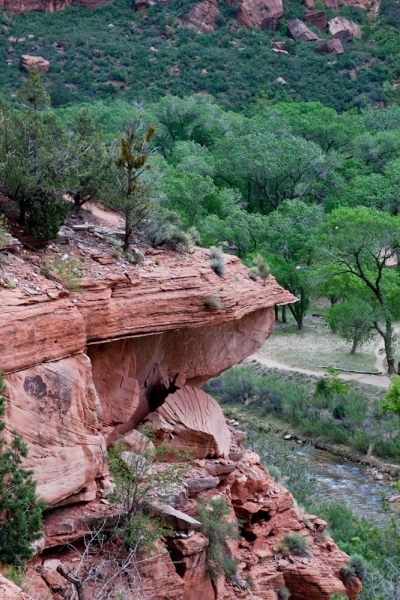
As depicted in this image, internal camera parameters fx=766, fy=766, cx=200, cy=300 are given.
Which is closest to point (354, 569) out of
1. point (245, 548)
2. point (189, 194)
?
point (245, 548)

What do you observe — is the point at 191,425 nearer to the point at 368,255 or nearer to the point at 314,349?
the point at 368,255

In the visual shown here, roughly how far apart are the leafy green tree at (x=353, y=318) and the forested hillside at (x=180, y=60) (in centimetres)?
4202

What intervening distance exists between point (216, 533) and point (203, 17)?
79218mm

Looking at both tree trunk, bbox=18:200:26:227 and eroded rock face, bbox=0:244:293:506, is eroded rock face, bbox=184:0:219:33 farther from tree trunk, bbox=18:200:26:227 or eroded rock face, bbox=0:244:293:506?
tree trunk, bbox=18:200:26:227

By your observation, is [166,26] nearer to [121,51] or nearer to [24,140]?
[121,51]

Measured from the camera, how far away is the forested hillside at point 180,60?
72062 millimetres

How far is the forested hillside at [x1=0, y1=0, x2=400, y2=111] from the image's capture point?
236ft

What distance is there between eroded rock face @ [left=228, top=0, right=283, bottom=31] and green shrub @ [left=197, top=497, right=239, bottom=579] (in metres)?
79.6

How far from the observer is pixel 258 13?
85312 mm

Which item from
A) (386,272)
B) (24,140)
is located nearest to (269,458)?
(24,140)

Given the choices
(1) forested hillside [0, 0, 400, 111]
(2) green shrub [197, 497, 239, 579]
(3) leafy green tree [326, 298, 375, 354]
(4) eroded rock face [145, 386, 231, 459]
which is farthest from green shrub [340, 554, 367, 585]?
(1) forested hillside [0, 0, 400, 111]

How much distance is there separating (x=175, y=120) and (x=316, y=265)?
2636 centimetres

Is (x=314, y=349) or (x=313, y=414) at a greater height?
(x=313, y=414)

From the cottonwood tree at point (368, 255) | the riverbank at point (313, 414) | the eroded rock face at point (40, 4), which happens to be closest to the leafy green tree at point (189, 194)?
the cottonwood tree at point (368, 255)
